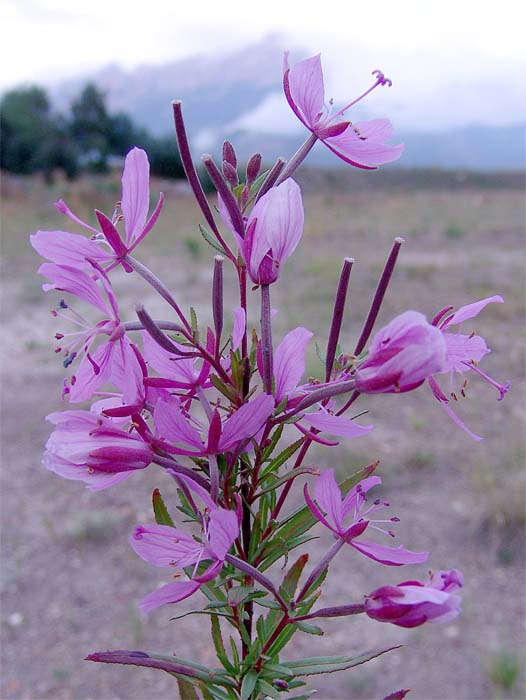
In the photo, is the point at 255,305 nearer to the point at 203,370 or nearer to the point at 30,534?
the point at 30,534

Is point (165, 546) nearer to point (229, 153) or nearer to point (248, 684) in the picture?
point (248, 684)

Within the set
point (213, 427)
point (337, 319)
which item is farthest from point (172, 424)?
point (337, 319)

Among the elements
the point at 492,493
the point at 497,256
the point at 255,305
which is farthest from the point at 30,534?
the point at 497,256

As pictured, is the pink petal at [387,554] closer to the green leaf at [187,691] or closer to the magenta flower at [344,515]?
the magenta flower at [344,515]

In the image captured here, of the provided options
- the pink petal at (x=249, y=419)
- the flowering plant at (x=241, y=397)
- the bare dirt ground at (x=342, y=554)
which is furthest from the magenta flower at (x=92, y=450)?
the bare dirt ground at (x=342, y=554)

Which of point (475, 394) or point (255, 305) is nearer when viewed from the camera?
point (475, 394)
